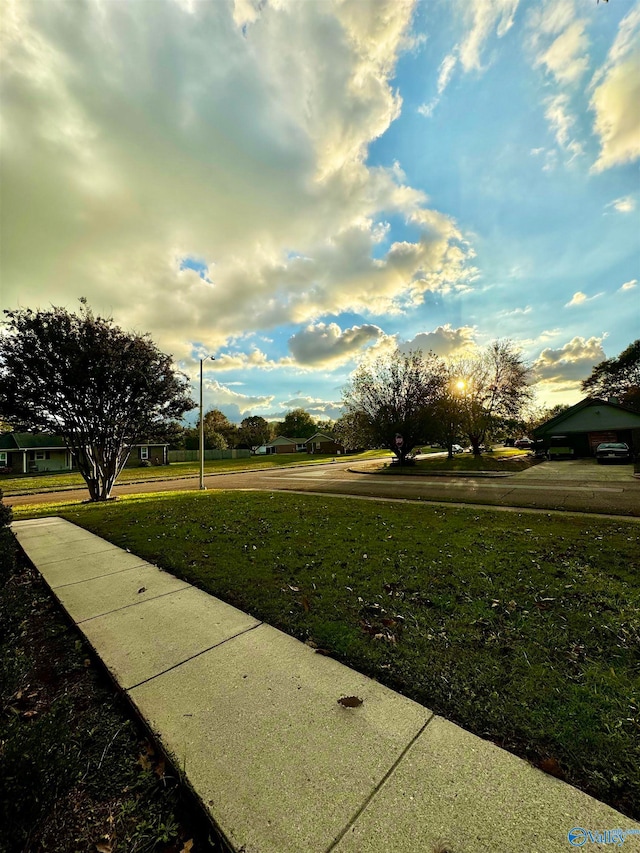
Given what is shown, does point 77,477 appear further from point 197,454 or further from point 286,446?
point 286,446

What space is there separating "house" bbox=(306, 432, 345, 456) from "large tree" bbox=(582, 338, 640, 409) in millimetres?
37725

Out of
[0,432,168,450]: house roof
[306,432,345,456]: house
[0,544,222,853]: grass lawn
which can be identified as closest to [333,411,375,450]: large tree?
[0,432,168,450]: house roof

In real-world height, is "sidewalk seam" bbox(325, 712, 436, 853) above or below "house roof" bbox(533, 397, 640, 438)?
below

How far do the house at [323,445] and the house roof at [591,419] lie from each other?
121ft

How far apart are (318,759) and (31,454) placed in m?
45.5

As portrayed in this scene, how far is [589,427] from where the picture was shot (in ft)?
91.0

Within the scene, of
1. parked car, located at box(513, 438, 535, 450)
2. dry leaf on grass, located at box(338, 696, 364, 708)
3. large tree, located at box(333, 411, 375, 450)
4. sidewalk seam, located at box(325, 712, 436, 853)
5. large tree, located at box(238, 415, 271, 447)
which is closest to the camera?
sidewalk seam, located at box(325, 712, 436, 853)

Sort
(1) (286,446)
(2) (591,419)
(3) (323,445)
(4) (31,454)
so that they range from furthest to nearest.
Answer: (1) (286,446)
(3) (323,445)
(4) (31,454)
(2) (591,419)

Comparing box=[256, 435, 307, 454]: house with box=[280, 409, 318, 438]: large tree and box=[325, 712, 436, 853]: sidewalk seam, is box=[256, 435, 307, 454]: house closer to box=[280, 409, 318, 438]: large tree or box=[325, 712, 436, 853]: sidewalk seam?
box=[280, 409, 318, 438]: large tree

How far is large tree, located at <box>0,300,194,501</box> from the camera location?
11266mm

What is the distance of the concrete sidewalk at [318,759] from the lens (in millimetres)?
1468

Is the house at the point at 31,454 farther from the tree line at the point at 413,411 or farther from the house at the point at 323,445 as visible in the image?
the house at the point at 323,445

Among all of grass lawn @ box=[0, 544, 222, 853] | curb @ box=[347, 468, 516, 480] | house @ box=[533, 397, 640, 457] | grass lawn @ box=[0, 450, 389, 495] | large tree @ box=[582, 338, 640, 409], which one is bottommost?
grass lawn @ box=[0, 450, 389, 495]

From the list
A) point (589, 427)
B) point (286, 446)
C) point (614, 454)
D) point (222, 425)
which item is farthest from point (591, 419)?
point (222, 425)
